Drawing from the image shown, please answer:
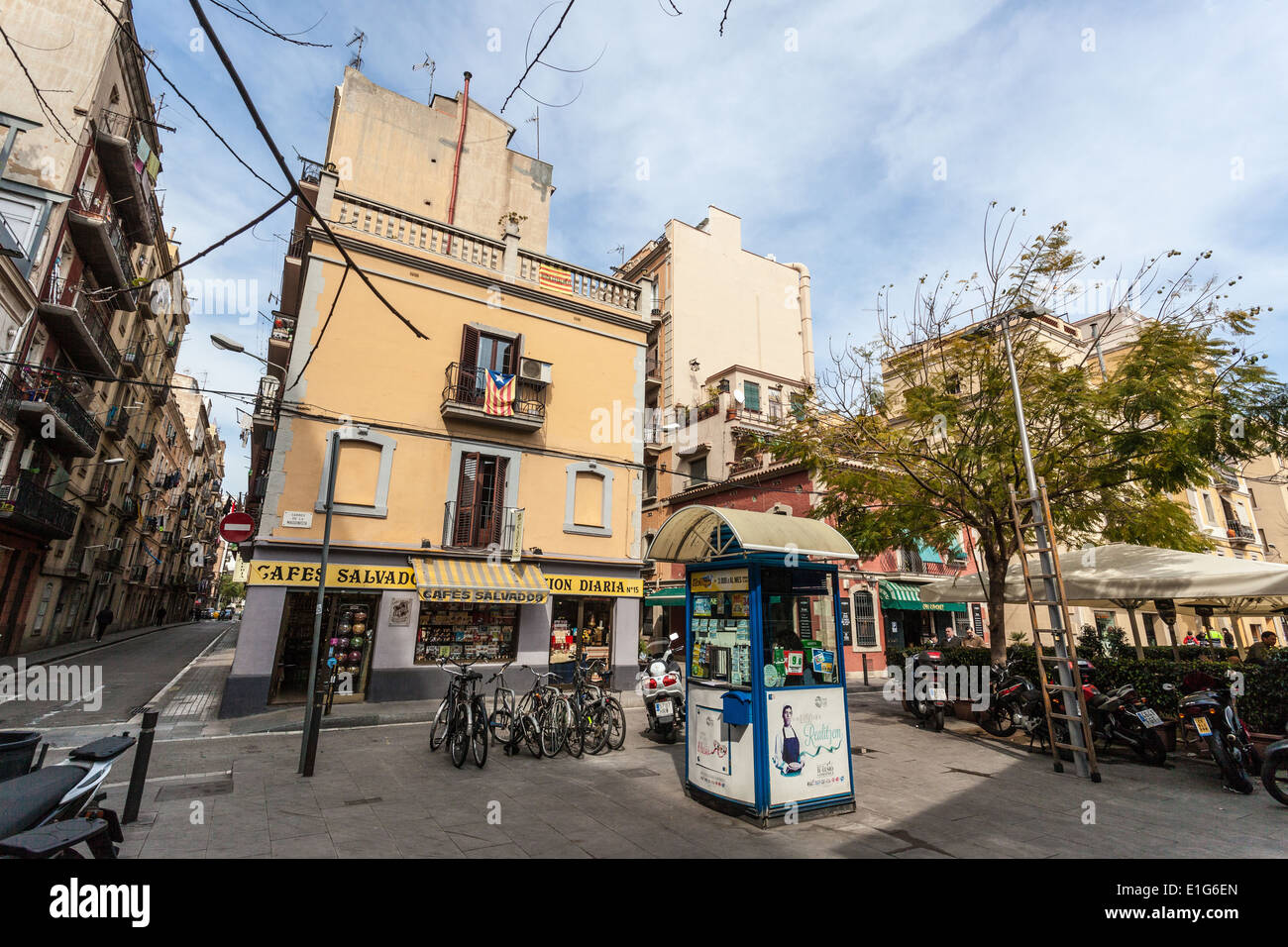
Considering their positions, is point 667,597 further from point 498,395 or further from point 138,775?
point 138,775

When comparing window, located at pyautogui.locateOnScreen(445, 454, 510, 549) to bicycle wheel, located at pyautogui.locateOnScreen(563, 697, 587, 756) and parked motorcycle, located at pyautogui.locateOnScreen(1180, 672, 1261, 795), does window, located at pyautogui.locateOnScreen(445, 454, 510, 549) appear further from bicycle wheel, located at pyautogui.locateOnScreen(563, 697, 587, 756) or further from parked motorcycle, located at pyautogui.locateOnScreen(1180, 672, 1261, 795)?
parked motorcycle, located at pyautogui.locateOnScreen(1180, 672, 1261, 795)

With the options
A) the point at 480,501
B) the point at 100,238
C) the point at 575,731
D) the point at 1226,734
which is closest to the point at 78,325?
the point at 100,238

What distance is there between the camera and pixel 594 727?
9.26 m

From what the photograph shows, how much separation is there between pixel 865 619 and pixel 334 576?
1791cm

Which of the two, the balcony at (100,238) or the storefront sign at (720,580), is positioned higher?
the balcony at (100,238)

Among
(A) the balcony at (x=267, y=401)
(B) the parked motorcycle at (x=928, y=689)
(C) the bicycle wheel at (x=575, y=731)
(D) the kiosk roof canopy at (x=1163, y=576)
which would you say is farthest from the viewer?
(A) the balcony at (x=267, y=401)

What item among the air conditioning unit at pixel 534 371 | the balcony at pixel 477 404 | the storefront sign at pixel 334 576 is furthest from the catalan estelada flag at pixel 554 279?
the storefront sign at pixel 334 576

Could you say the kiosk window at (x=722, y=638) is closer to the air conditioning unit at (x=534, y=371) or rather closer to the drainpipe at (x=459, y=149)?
the air conditioning unit at (x=534, y=371)

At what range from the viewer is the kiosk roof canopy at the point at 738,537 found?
6.46 m

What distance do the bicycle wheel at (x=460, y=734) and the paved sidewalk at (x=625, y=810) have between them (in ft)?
0.54

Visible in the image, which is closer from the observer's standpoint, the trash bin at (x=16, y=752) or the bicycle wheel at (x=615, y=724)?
the trash bin at (x=16, y=752)

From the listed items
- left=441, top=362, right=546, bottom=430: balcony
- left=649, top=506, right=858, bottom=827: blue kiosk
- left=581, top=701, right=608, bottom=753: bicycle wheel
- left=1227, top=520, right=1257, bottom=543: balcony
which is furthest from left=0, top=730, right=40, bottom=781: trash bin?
left=1227, top=520, right=1257, bottom=543: balcony

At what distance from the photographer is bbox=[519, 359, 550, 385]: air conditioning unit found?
616 inches

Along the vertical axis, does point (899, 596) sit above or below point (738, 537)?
below
